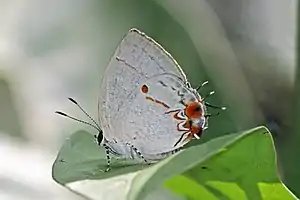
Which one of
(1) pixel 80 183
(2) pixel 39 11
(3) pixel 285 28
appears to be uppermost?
(2) pixel 39 11

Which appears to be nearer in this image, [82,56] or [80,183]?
[80,183]

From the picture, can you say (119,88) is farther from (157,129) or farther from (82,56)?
(82,56)

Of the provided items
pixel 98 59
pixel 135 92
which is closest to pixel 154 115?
pixel 135 92

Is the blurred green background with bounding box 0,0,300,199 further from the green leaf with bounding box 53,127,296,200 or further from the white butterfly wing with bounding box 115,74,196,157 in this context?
the green leaf with bounding box 53,127,296,200

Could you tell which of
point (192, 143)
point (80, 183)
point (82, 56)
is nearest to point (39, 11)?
point (82, 56)

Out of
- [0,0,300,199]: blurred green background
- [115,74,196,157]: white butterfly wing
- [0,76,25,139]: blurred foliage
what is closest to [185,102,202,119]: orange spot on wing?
[115,74,196,157]: white butterfly wing

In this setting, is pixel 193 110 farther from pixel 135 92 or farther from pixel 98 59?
pixel 98 59

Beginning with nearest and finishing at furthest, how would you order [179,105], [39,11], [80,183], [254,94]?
[80,183] < [179,105] < [254,94] < [39,11]

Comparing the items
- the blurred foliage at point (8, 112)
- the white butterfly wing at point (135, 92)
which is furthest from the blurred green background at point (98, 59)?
the white butterfly wing at point (135, 92)
